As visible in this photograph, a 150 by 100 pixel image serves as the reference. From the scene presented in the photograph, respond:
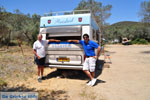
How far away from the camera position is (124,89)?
447 centimetres

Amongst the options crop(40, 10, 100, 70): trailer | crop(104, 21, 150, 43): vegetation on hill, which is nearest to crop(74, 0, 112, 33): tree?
crop(40, 10, 100, 70): trailer

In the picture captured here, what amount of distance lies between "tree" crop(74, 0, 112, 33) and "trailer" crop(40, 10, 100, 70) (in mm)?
14598

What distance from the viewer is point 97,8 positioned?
19.5m

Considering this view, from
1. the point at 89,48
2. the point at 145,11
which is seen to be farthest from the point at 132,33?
the point at 89,48

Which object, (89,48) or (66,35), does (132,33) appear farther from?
(89,48)

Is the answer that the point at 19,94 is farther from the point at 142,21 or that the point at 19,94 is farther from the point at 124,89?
the point at 142,21

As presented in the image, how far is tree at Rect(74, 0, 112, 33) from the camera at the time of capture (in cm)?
1942

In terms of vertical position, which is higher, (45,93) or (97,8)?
(97,8)

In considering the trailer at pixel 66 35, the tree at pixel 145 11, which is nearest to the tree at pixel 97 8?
the tree at pixel 145 11

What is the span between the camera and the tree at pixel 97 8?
19.4m

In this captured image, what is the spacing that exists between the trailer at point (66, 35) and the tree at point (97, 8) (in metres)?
14.6

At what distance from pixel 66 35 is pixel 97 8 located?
50.7 feet

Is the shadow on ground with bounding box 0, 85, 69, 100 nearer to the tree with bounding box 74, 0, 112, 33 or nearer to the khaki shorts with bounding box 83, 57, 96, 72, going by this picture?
the khaki shorts with bounding box 83, 57, 96, 72

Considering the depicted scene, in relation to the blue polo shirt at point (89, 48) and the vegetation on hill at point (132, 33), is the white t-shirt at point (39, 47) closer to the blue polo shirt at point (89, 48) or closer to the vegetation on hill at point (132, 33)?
the blue polo shirt at point (89, 48)
